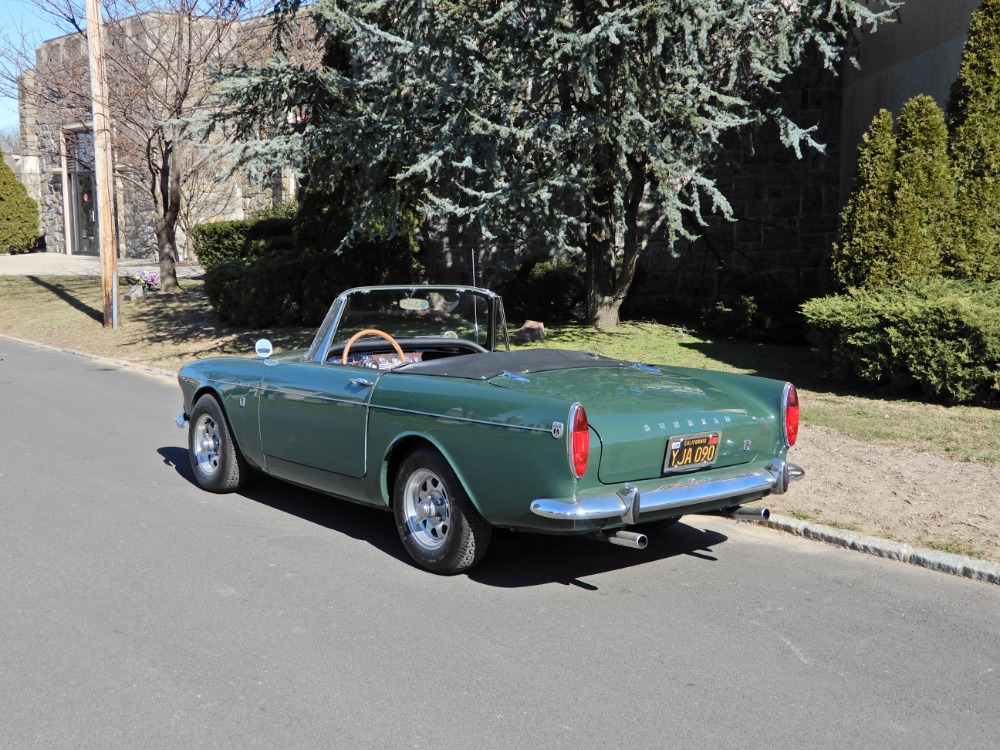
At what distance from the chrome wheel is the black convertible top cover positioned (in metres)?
2.06

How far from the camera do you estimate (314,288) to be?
1728 centimetres

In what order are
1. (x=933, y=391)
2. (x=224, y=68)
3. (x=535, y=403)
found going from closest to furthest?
(x=535, y=403), (x=933, y=391), (x=224, y=68)

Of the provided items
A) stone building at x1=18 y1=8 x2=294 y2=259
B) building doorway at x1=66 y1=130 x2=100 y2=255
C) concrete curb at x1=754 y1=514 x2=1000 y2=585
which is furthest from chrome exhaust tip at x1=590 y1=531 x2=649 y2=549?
building doorway at x1=66 y1=130 x2=100 y2=255

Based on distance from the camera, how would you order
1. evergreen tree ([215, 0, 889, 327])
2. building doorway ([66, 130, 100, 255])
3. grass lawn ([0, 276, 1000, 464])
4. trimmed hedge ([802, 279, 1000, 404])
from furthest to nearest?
building doorway ([66, 130, 100, 255]) → evergreen tree ([215, 0, 889, 327]) → trimmed hedge ([802, 279, 1000, 404]) → grass lawn ([0, 276, 1000, 464])

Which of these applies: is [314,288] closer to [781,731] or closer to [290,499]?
[290,499]

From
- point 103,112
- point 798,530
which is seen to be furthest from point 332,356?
point 103,112

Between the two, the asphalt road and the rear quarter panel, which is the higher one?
the rear quarter panel

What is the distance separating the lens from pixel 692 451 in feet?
16.7

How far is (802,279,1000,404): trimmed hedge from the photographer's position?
30.1 feet

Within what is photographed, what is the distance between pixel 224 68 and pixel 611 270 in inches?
243

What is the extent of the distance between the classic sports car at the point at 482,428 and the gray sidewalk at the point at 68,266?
67.8 ft

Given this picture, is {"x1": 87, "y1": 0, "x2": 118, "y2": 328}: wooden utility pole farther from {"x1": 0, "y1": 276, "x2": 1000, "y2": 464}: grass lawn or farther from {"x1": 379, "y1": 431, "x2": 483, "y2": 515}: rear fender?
{"x1": 379, "y1": 431, "x2": 483, "y2": 515}: rear fender

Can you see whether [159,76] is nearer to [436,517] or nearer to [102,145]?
[102,145]

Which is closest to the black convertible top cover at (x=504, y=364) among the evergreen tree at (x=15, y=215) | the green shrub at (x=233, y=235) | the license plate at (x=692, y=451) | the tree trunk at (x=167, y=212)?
the license plate at (x=692, y=451)
